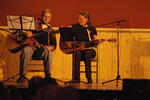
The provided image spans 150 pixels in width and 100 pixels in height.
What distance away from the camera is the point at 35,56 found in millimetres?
4492

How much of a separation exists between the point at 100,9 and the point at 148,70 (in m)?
1.66

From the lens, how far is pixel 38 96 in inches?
64.2

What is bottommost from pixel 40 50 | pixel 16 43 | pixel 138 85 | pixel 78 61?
pixel 138 85

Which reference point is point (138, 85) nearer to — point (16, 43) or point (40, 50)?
point (40, 50)

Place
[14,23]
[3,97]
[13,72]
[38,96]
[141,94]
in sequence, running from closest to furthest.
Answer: [38,96]
[3,97]
[141,94]
[14,23]
[13,72]

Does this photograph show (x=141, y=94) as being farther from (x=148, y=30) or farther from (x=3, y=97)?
(x=148, y=30)

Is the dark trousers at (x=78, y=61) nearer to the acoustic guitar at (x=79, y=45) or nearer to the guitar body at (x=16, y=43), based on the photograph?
the acoustic guitar at (x=79, y=45)

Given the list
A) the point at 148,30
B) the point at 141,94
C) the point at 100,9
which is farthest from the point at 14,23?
the point at 148,30

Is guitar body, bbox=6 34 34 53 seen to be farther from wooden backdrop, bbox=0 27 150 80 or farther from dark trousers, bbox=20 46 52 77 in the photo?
wooden backdrop, bbox=0 27 150 80

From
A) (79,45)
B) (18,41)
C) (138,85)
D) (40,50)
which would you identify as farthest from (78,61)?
(138,85)

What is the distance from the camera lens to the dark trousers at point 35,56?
4295 mm

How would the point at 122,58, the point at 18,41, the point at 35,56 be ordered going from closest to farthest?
1. the point at 18,41
2. the point at 35,56
3. the point at 122,58

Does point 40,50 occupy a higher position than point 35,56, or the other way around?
point 40,50

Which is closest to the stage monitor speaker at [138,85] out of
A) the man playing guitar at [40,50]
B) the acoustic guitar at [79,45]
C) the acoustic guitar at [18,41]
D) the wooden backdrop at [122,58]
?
the acoustic guitar at [79,45]
